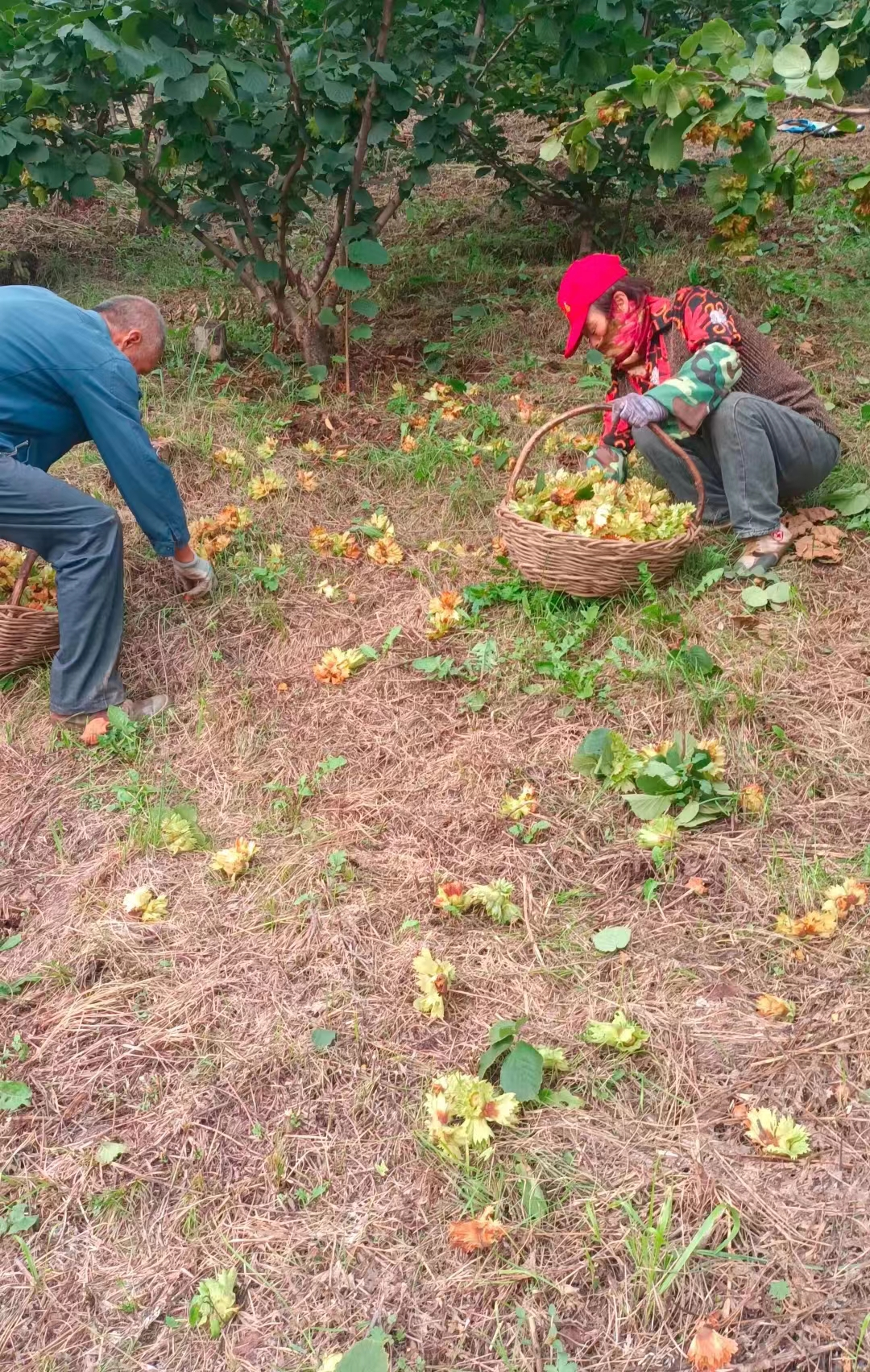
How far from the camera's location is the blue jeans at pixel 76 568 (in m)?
3.13

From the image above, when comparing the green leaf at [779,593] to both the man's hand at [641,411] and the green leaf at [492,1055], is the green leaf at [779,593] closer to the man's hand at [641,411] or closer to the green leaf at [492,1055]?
the man's hand at [641,411]

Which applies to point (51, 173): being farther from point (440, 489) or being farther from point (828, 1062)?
point (828, 1062)

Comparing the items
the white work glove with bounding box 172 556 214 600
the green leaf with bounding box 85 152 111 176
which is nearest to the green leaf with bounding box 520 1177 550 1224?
the white work glove with bounding box 172 556 214 600

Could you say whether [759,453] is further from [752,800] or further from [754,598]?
[752,800]

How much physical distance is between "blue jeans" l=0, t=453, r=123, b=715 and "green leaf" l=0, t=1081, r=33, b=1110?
1.32 m

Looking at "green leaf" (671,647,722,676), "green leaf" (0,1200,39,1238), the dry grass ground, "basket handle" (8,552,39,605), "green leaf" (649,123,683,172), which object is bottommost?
"green leaf" (0,1200,39,1238)

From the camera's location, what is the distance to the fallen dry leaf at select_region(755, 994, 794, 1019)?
212 cm

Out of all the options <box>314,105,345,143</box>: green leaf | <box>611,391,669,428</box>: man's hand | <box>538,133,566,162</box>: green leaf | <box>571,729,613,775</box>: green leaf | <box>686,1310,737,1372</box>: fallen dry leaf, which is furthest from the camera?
<box>314,105,345,143</box>: green leaf

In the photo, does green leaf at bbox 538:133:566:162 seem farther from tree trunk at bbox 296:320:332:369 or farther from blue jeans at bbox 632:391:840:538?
tree trunk at bbox 296:320:332:369

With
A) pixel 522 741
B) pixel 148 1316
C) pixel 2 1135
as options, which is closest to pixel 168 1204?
pixel 148 1316

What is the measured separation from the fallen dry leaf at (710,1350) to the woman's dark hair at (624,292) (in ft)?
8.89

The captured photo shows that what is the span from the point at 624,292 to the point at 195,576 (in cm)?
172

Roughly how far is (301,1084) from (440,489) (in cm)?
265

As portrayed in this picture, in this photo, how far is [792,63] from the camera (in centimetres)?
312
